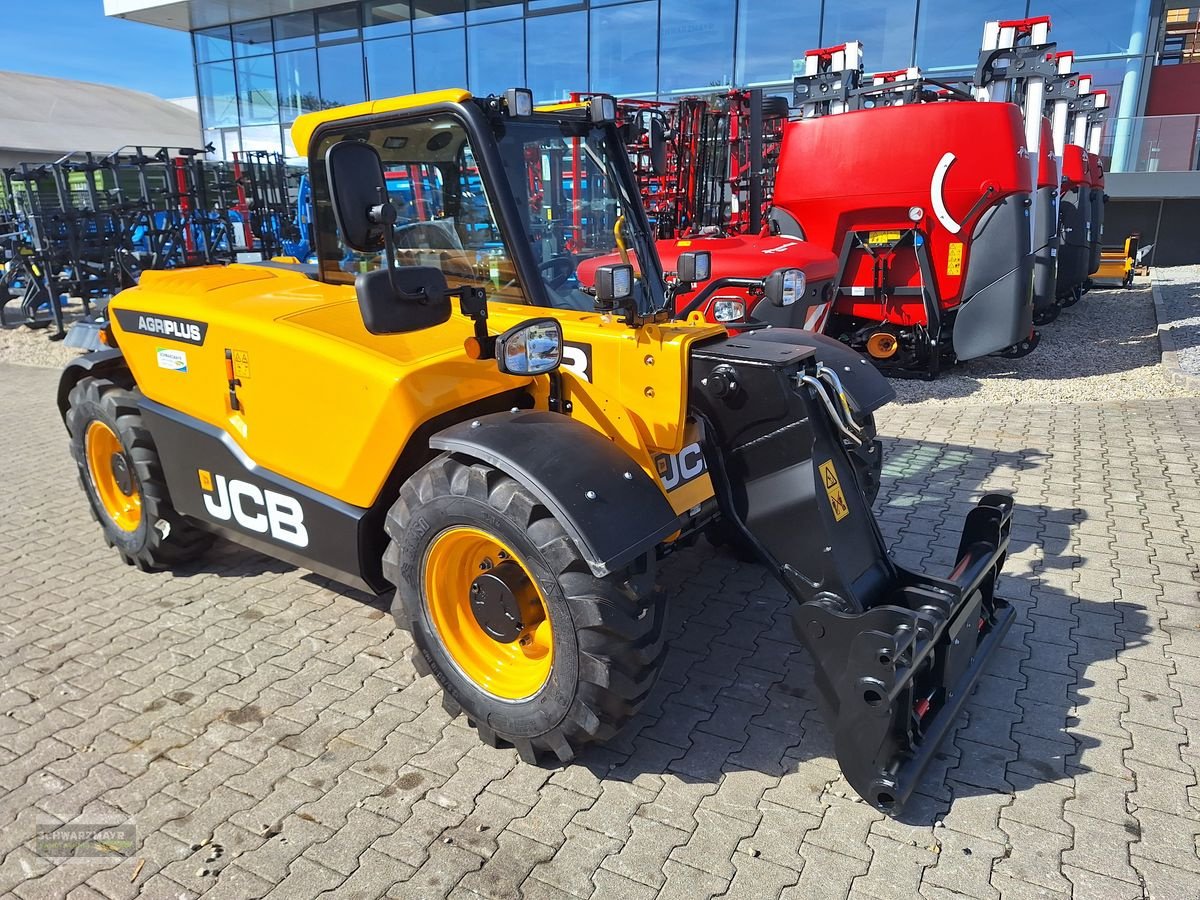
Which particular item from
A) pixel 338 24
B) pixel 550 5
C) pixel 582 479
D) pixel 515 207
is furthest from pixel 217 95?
pixel 582 479

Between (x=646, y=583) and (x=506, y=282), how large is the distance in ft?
4.53

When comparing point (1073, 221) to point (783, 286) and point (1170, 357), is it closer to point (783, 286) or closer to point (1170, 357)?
point (1170, 357)

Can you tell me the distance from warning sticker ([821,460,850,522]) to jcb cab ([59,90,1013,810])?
1 cm

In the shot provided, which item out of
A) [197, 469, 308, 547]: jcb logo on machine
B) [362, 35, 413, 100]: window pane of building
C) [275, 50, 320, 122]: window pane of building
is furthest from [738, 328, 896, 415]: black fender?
[275, 50, 320, 122]: window pane of building

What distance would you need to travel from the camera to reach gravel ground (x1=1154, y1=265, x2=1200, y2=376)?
29.8ft

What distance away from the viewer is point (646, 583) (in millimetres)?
2703

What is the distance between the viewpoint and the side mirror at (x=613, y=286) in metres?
2.73

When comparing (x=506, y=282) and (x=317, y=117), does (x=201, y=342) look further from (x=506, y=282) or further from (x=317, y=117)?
(x=506, y=282)

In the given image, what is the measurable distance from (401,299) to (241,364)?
1195 millimetres

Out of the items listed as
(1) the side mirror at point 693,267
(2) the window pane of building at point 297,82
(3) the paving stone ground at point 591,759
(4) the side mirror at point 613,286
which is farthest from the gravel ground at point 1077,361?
(2) the window pane of building at point 297,82

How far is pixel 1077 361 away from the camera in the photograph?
9656 millimetres

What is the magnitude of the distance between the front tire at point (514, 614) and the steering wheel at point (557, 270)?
912 millimetres

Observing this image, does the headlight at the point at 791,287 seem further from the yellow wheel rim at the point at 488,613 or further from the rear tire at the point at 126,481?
the rear tire at the point at 126,481

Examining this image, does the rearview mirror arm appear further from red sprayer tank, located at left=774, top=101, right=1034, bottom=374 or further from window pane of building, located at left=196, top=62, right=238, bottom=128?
window pane of building, located at left=196, top=62, right=238, bottom=128
